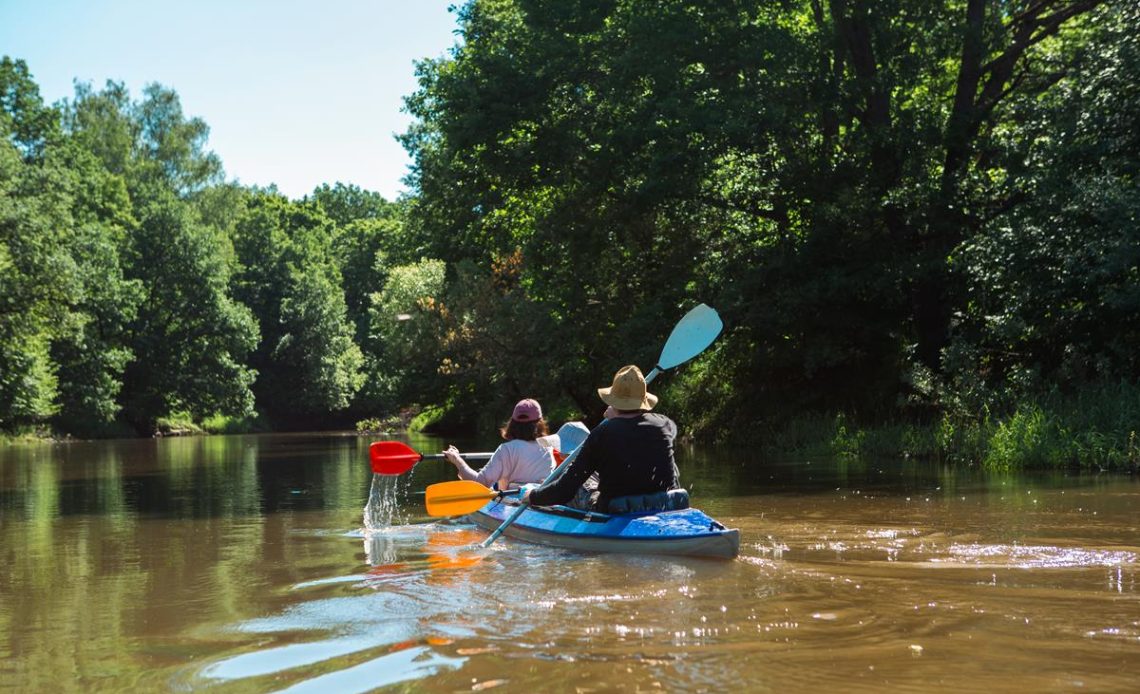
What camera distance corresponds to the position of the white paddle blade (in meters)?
10.2

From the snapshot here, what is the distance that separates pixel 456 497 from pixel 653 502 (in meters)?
2.61

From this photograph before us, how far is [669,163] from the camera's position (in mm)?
20375

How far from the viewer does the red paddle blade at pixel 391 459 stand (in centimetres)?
1093

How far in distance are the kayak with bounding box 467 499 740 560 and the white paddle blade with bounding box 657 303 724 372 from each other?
2091 millimetres

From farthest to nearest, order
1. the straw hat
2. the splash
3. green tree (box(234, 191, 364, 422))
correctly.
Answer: green tree (box(234, 191, 364, 422)) < the splash < the straw hat

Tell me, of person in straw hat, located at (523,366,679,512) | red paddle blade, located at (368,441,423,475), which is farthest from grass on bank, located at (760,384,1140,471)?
person in straw hat, located at (523,366,679,512)

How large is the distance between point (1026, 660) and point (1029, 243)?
1260 cm

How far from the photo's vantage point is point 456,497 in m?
9.93

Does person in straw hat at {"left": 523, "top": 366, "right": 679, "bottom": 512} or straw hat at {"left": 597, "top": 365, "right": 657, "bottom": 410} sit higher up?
straw hat at {"left": 597, "top": 365, "right": 657, "bottom": 410}

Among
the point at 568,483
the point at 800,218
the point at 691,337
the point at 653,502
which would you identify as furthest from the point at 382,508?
the point at 800,218

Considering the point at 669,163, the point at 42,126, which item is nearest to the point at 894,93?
the point at 669,163

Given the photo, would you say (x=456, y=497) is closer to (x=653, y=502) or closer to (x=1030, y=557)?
(x=653, y=502)

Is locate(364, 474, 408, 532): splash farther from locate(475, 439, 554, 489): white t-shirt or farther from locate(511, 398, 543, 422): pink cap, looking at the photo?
locate(511, 398, 543, 422): pink cap

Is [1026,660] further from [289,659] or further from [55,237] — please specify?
[55,237]
